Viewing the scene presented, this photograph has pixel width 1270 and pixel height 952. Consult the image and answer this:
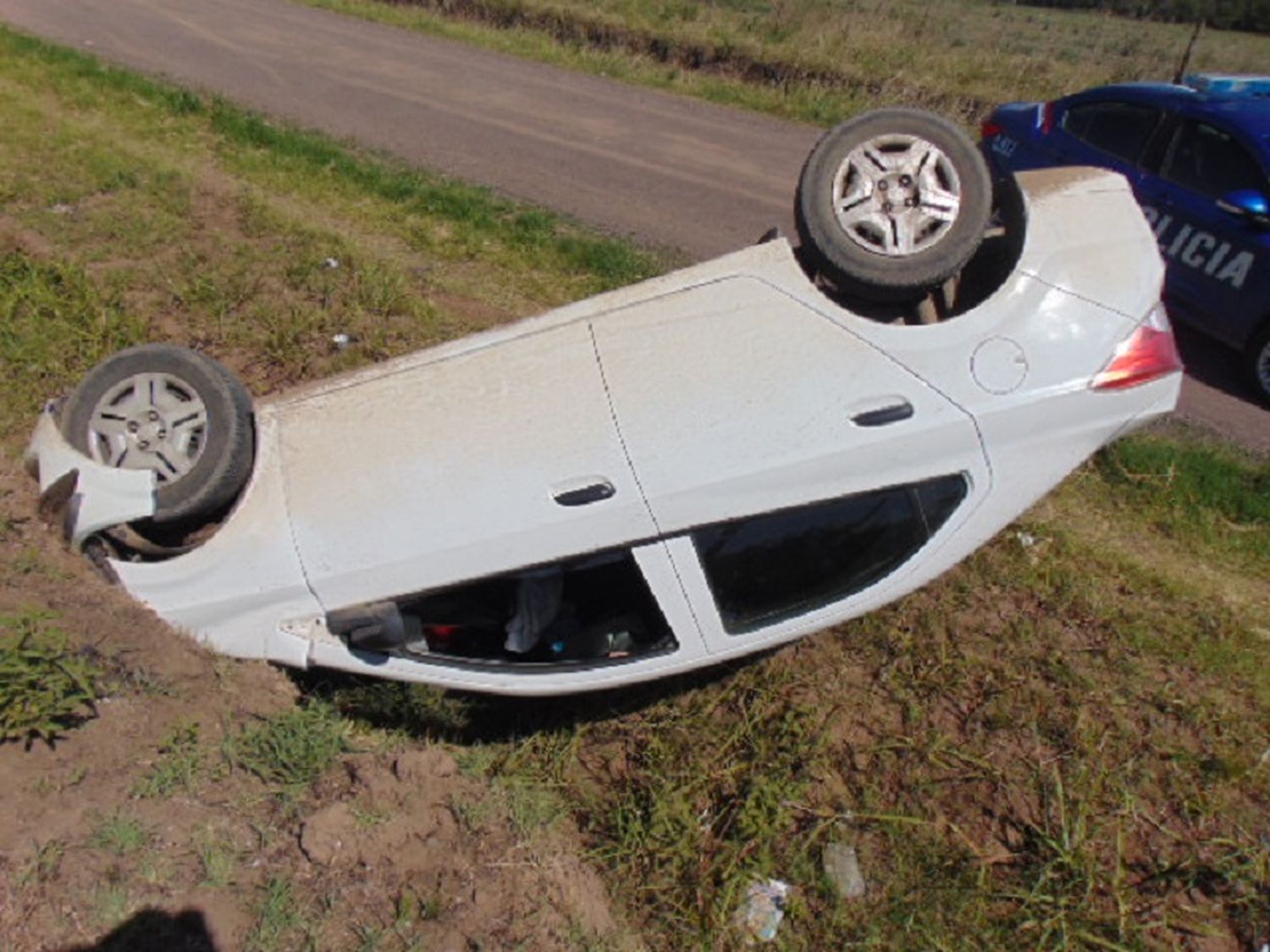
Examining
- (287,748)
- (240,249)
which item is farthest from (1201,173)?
(240,249)

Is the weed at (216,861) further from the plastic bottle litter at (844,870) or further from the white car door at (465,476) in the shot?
the plastic bottle litter at (844,870)

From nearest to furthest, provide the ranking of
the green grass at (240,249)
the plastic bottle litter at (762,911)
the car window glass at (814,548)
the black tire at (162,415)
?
the car window glass at (814,548) → the plastic bottle litter at (762,911) → the black tire at (162,415) → the green grass at (240,249)

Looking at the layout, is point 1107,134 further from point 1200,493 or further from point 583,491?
point 583,491

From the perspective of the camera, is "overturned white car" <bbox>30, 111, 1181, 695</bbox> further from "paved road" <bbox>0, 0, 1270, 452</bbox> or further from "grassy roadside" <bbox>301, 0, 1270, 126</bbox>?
"grassy roadside" <bbox>301, 0, 1270, 126</bbox>

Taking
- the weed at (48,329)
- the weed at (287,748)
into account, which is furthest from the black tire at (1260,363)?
the weed at (48,329)

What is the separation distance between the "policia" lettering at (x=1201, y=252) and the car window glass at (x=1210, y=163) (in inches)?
10.9

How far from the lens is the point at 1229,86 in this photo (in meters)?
8.33

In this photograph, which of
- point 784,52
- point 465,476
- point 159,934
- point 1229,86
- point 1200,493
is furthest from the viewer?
point 784,52

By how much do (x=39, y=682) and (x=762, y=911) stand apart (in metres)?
2.87

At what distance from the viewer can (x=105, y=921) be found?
346cm

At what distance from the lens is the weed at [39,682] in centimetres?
374

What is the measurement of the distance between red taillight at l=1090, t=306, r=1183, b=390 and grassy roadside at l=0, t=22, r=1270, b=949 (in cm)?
175

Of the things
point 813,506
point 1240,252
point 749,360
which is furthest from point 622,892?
point 1240,252

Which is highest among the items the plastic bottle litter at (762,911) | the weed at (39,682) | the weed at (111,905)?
the weed at (39,682)
